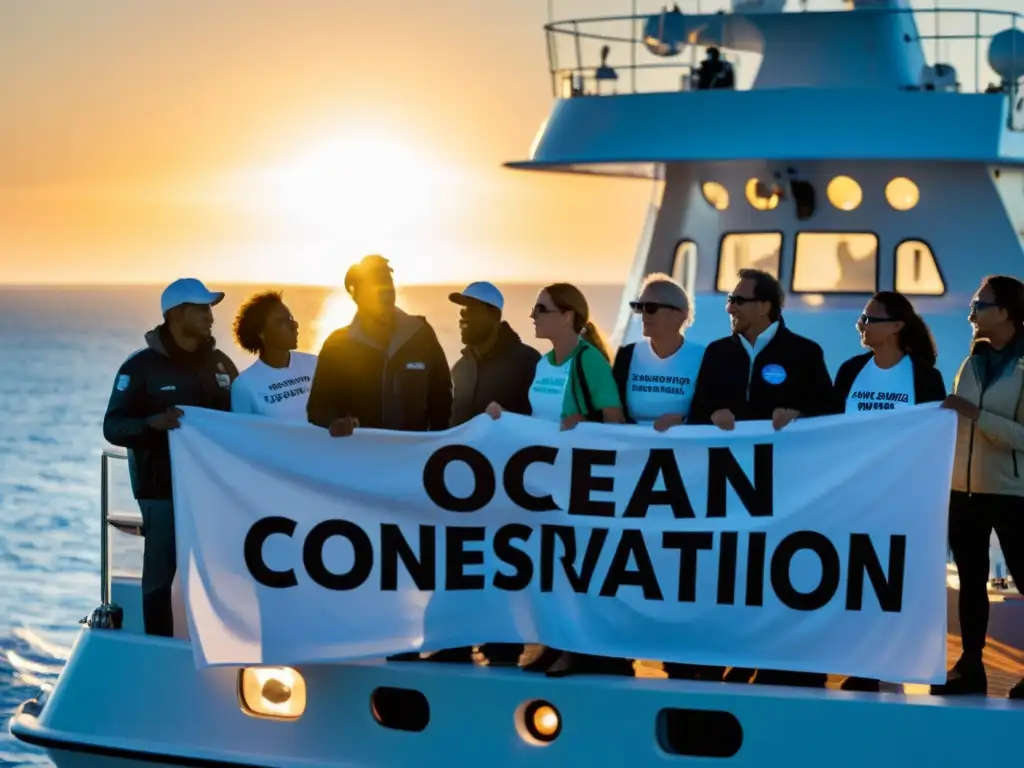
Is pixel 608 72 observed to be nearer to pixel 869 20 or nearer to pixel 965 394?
pixel 869 20

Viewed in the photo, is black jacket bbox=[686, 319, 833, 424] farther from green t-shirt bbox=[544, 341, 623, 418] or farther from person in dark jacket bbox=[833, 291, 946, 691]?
green t-shirt bbox=[544, 341, 623, 418]

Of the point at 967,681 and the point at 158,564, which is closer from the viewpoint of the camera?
the point at 967,681

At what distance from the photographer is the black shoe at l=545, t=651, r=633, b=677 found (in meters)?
8.03

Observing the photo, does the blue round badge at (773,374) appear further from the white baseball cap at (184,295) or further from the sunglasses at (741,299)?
the white baseball cap at (184,295)

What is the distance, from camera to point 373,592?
8.22 metres

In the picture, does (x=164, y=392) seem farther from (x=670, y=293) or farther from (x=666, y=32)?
(x=666, y=32)

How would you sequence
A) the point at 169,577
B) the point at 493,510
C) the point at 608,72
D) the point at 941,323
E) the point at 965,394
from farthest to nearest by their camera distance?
the point at 608,72 < the point at 941,323 < the point at 169,577 < the point at 493,510 < the point at 965,394

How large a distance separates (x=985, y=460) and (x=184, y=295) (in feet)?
11.4

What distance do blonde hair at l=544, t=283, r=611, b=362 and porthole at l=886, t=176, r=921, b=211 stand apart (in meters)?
5.56

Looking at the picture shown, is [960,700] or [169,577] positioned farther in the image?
[169,577]

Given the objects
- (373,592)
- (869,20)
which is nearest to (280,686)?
(373,592)

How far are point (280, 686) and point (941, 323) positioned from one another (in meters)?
5.96

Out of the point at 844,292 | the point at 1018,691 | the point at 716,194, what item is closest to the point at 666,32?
the point at 716,194

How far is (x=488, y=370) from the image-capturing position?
8273 millimetres
